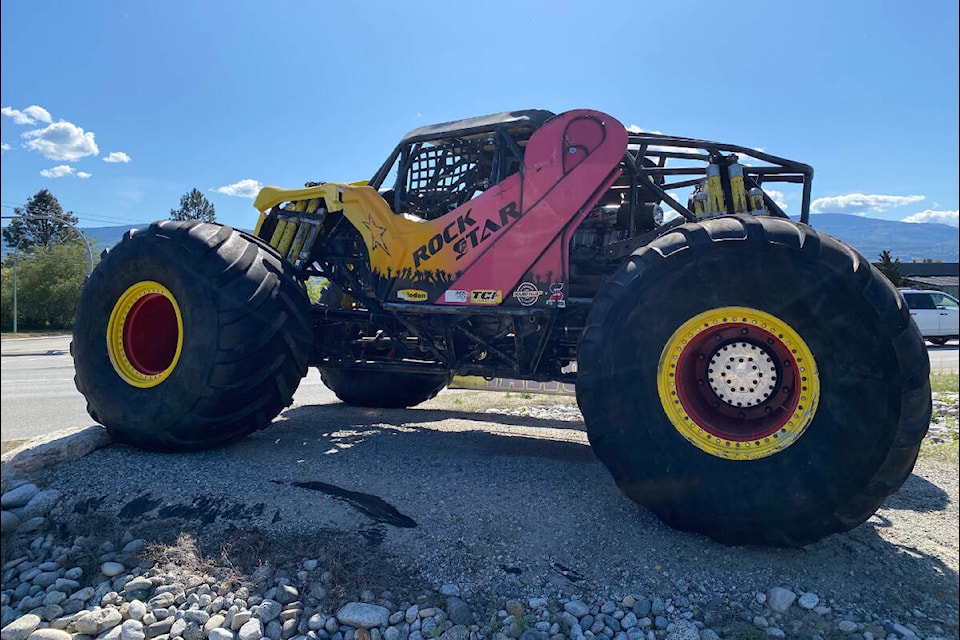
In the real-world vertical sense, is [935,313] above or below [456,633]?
above

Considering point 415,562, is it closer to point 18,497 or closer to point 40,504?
point 40,504

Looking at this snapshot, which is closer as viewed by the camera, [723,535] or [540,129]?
[723,535]

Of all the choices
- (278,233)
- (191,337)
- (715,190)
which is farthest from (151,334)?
(715,190)

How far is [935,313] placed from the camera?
20.7 m

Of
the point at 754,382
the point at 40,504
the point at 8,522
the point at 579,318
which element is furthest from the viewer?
the point at 579,318

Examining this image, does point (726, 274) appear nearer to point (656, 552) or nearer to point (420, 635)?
point (656, 552)

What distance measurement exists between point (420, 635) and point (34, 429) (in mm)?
6395

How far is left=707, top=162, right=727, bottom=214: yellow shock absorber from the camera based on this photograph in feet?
14.2

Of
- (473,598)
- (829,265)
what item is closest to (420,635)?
(473,598)

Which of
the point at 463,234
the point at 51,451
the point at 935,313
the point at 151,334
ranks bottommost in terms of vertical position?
the point at 51,451

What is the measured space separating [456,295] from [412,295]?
372mm

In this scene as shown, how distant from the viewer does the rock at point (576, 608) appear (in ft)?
8.39

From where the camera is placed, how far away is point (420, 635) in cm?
245

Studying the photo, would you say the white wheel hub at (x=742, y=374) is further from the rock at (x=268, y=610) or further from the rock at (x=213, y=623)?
the rock at (x=213, y=623)
